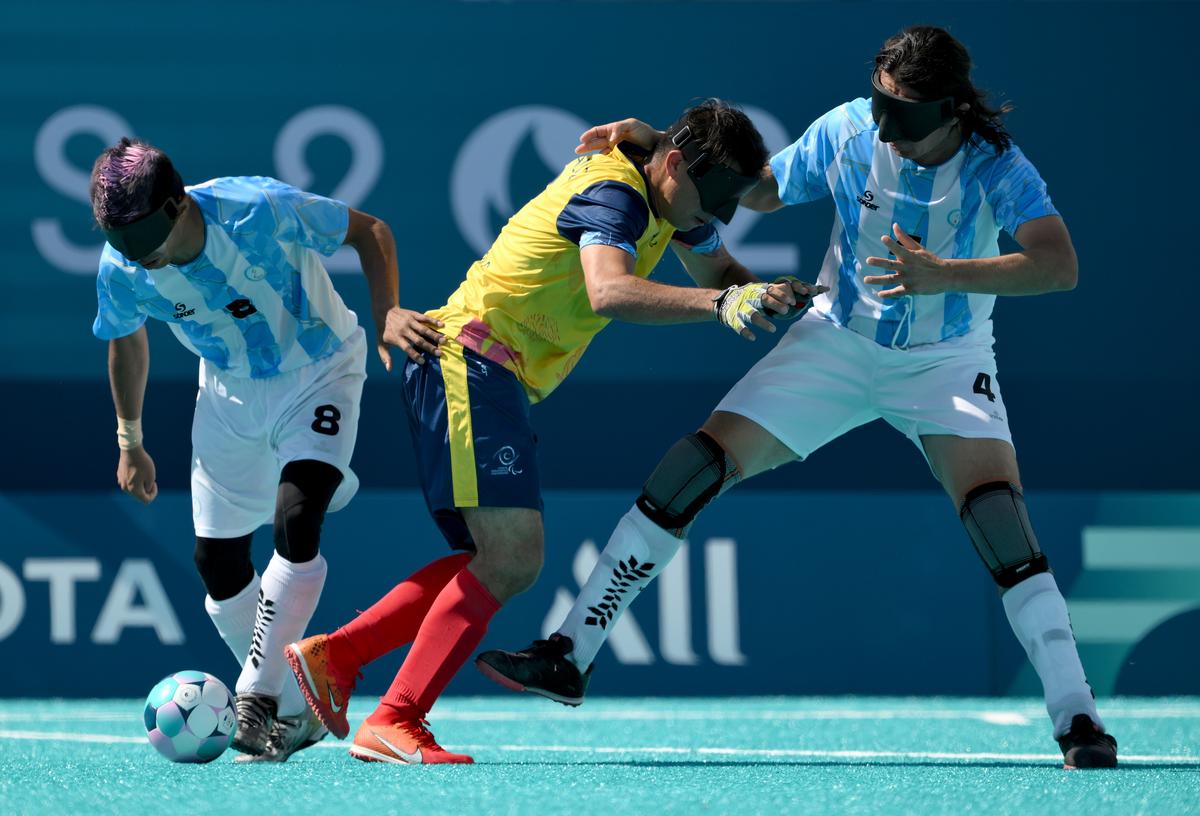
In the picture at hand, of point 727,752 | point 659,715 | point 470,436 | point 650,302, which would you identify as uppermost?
→ point 650,302

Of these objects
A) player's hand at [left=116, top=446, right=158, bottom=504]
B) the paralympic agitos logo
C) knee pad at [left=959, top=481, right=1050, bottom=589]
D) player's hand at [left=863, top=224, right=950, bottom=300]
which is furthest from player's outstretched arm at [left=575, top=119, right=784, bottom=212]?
the paralympic agitos logo

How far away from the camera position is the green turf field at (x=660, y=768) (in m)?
4.22

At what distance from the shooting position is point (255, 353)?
5.60m

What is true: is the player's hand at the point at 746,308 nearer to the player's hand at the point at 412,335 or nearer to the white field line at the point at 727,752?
the player's hand at the point at 412,335

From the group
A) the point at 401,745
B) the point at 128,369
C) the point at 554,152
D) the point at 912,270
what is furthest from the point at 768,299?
the point at 554,152

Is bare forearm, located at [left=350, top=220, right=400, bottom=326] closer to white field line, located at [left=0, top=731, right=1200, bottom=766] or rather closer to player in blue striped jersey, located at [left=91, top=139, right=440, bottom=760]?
player in blue striped jersey, located at [left=91, top=139, right=440, bottom=760]

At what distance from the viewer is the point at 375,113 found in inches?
333

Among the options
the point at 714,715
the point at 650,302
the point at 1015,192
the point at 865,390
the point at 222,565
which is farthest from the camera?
the point at 714,715

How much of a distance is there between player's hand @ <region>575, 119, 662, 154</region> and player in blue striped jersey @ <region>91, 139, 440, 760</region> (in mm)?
702

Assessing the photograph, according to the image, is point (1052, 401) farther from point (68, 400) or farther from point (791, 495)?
point (68, 400)

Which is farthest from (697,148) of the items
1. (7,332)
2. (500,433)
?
(7,332)

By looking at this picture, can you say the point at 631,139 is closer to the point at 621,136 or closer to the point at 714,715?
the point at 621,136

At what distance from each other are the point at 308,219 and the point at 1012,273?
6.83ft

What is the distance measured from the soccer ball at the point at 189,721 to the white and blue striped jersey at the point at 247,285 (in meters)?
1.01
